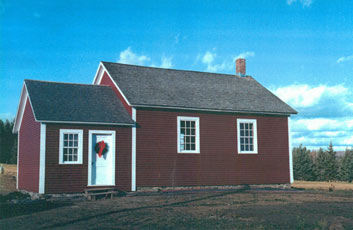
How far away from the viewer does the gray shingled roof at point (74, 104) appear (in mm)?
17184

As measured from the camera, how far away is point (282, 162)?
75.0ft

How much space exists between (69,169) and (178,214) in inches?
281

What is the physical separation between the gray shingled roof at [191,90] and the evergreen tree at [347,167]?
23677 millimetres

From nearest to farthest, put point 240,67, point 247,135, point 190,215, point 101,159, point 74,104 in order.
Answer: point 190,215
point 101,159
point 74,104
point 247,135
point 240,67

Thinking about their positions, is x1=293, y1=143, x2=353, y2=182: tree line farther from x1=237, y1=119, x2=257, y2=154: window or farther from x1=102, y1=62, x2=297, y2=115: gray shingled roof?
x1=237, y1=119, x2=257, y2=154: window

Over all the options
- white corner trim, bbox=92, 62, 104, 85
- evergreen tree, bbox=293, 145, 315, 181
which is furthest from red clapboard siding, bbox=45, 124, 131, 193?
evergreen tree, bbox=293, 145, 315, 181

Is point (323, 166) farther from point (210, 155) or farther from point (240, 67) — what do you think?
point (210, 155)

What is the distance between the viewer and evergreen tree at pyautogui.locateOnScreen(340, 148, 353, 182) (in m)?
43.0

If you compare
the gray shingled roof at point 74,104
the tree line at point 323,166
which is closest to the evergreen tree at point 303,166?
the tree line at point 323,166

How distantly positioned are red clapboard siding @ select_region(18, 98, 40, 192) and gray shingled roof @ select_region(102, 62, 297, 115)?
465 cm

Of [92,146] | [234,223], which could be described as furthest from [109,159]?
[234,223]

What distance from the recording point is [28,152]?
19031mm

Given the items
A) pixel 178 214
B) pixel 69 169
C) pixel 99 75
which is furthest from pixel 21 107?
pixel 178 214

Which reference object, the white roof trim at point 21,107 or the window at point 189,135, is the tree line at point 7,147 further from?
the window at point 189,135
